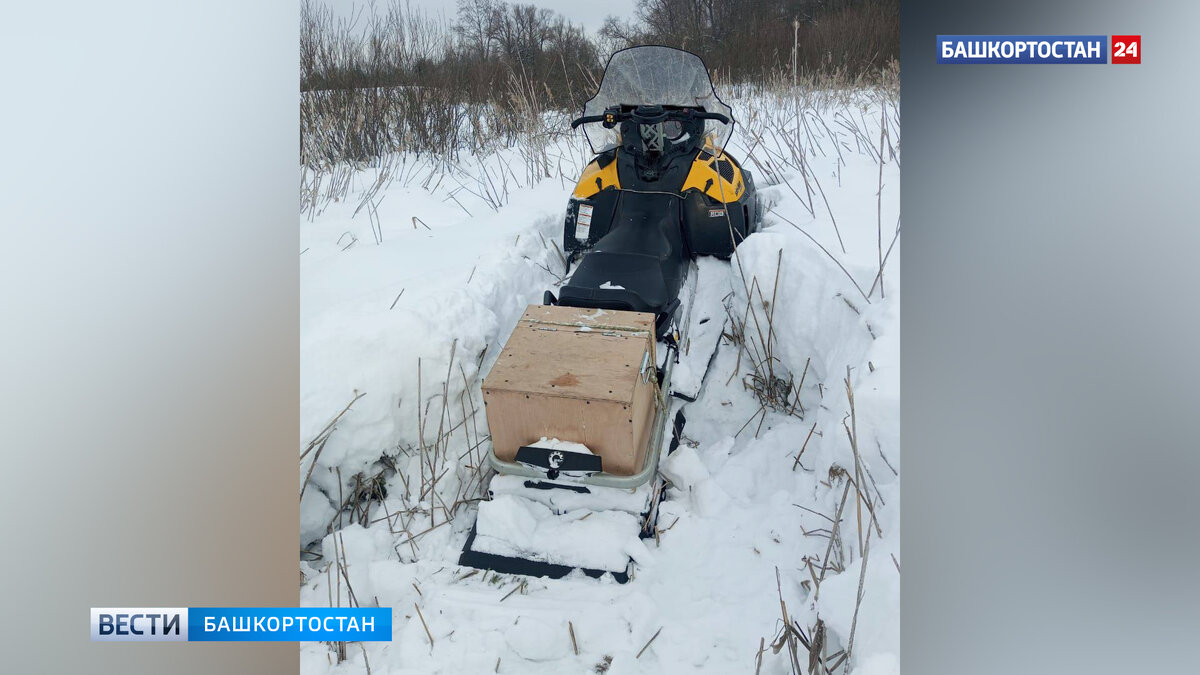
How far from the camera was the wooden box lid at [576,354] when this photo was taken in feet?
6.08

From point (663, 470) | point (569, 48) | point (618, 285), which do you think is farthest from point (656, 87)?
point (569, 48)

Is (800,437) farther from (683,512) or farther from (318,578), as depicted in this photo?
(318,578)

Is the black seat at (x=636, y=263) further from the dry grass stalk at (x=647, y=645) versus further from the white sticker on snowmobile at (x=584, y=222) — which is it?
the dry grass stalk at (x=647, y=645)

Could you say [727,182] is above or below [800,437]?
above

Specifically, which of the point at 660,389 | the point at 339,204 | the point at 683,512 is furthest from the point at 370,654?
the point at 339,204

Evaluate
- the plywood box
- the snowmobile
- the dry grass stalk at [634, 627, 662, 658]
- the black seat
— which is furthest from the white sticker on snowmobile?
the dry grass stalk at [634, 627, 662, 658]

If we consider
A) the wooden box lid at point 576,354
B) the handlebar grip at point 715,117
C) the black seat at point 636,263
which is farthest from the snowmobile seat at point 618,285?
the handlebar grip at point 715,117

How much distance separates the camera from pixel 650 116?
2.82m

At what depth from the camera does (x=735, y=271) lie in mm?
2836

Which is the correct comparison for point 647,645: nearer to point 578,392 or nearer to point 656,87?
point 578,392

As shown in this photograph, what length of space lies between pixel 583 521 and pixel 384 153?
440 cm

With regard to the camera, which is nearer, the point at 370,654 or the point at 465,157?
the point at 370,654

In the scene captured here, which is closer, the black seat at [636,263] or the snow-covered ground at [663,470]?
the snow-covered ground at [663,470]

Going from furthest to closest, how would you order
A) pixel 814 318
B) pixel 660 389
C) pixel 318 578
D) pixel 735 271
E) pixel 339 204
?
pixel 339 204
pixel 735 271
pixel 814 318
pixel 660 389
pixel 318 578
